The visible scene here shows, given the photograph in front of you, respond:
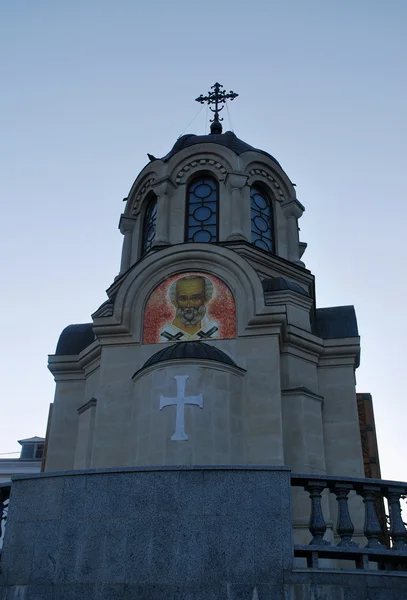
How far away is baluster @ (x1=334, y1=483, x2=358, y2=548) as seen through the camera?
758cm

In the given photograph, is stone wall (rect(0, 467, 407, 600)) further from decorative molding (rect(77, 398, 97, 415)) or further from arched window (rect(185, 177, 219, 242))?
arched window (rect(185, 177, 219, 242))

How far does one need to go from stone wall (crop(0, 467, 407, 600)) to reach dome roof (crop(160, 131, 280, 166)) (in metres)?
14.3

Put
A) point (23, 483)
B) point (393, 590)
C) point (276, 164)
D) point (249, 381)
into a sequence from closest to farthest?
point (393, 590) → point (23, 483) → point (249, 381) → point (276, 164)

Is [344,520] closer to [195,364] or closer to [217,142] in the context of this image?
[195,364]

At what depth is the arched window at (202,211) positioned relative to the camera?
19.9 m

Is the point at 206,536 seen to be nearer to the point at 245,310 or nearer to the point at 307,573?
the point at 307,573

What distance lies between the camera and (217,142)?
21438mm

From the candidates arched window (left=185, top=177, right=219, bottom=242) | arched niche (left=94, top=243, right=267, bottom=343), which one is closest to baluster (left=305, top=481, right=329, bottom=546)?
arched niche (left=94, top=243, right=267, bottom=343)

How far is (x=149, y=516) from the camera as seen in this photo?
309 inches

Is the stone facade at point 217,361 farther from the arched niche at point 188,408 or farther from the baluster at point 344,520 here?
the baluster at point 344,520

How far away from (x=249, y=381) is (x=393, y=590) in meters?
8.67

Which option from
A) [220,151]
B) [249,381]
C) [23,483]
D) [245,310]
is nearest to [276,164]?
[220,151]

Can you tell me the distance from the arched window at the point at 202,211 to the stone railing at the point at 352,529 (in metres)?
12.4

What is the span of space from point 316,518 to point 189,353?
25.0 ft
